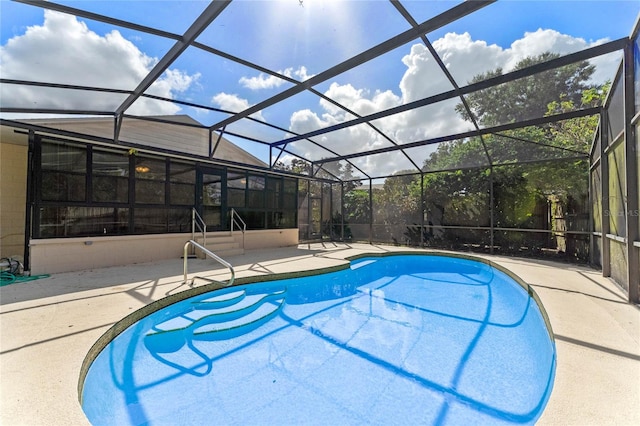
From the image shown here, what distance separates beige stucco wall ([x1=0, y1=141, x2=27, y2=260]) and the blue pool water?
224 inches

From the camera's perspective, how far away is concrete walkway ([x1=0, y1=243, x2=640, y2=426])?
1.70m

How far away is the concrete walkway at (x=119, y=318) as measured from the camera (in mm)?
1699

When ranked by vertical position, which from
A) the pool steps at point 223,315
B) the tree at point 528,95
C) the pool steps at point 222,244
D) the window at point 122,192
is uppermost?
the tree at point 528,95

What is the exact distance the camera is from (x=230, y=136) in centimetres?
761

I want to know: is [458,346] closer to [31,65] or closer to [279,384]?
[279,384]

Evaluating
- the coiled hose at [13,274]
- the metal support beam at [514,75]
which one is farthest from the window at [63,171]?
the metal support beam at [514,75]

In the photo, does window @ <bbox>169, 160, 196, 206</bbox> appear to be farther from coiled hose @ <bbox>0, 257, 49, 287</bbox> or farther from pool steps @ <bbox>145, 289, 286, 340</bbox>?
pool steps @ <bbox>145, 289, 286, 340</bbox>

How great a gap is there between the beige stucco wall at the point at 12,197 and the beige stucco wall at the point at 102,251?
1.95 metres

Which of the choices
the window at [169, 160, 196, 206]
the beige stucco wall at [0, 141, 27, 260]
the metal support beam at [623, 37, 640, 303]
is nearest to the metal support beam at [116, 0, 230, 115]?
the window at [169, 160, 196, 206]

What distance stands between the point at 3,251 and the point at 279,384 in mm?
7941

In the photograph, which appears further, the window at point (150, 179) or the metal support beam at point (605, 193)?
the window at point (150, 179)

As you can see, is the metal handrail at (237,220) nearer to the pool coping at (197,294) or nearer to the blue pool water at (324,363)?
the pool coping at (197,294)

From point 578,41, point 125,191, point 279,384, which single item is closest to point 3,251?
point 125,191

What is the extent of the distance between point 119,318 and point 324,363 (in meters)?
2.45
